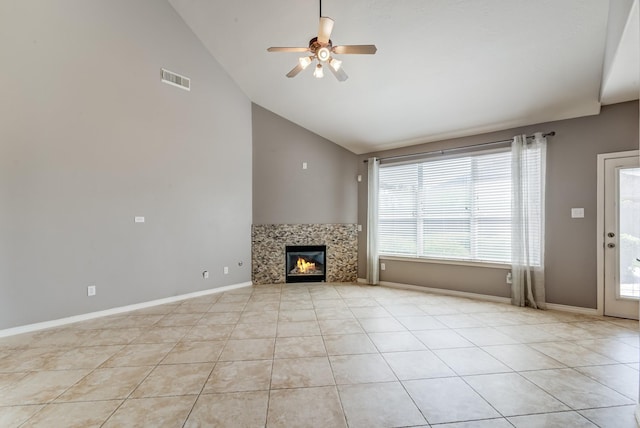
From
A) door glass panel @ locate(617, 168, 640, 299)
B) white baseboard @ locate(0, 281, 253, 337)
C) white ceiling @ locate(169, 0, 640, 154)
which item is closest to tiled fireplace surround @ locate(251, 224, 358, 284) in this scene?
white baseboard @ locate(0, 281, 253, 337)

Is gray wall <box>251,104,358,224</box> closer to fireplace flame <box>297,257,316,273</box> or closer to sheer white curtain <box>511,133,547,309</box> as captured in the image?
fireplace flame <box>297,257,316,273</box>

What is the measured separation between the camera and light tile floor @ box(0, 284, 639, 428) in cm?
183

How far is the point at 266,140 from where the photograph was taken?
567 cm

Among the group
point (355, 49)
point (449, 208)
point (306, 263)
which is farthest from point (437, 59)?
point (306, 263)

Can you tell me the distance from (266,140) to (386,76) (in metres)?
2.71

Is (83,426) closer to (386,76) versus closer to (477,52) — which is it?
(386,76)

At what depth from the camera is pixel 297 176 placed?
5.79 metres

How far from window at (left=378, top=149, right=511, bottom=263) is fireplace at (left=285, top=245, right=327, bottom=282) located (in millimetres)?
1247

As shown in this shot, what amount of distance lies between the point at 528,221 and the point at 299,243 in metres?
3.87

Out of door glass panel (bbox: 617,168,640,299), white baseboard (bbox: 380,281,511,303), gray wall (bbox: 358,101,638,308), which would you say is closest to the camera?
→ door glass panel (bbox: 617,168,640,299)

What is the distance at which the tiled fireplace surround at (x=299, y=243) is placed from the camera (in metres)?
5.62

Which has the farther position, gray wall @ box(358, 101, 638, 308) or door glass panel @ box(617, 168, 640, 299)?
gray wall @ box(358, 101, 638, 308)

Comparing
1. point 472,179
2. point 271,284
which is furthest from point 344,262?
point 472,179

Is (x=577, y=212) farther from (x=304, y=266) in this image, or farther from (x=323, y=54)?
(x=304, y=266)
